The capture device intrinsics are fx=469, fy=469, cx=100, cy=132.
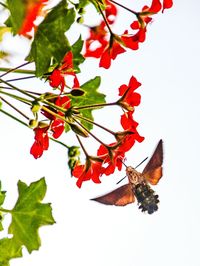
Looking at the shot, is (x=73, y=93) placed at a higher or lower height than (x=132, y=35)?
lower

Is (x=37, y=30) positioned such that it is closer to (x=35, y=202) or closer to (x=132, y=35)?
(x=132, y=35)

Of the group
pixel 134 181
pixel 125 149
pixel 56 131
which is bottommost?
pixel 125 149

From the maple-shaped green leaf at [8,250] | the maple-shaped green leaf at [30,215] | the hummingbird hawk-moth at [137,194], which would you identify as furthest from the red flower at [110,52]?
the hummingbird hawk-moth at [137,194]

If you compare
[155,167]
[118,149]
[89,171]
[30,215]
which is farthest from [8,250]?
[155,167]

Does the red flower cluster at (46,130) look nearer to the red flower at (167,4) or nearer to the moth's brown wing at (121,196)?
the red flower at (167,4)

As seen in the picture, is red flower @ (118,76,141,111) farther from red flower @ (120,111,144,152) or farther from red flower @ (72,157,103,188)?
red flower @ (72,157,103,188)

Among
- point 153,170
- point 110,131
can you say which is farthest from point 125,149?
point 153,170

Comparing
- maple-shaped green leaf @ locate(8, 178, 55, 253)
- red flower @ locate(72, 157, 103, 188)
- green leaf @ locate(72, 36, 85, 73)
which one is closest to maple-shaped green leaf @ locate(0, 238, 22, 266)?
maple-shaped green leaf @ locate(8, 178, 55, 253)
